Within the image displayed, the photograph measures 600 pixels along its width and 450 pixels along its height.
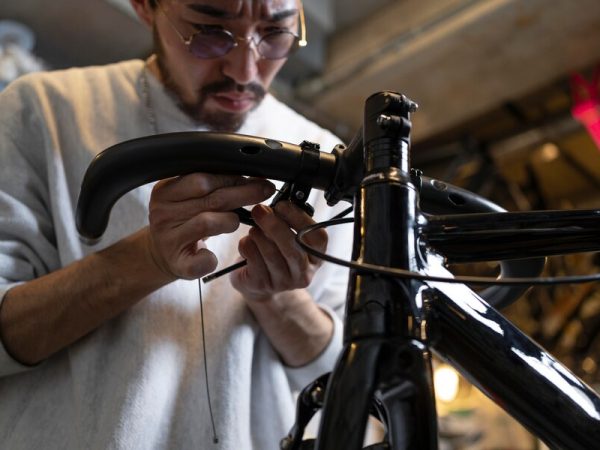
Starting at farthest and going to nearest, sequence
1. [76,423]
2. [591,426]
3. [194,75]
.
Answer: [194,75]
[76,423]
[591,426]

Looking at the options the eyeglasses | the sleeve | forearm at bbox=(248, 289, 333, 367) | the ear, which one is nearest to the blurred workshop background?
the ear

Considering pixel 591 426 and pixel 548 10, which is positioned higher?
pixel 548 10

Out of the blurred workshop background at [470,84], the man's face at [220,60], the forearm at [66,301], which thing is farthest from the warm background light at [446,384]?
the forearm at [66,301]

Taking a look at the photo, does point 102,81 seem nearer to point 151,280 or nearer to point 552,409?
point 151,280

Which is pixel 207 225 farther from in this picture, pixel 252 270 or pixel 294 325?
pixel 294 325

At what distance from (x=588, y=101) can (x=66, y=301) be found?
1.83m

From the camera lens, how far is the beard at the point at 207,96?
656 mm

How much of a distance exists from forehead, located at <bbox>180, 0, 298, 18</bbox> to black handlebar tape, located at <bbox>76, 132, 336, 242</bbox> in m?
0.29

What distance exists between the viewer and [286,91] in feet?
7.10

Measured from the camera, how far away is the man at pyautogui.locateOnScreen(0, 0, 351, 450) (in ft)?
1.51

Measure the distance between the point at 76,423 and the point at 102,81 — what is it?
0.42 meters

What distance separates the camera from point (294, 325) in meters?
0.59

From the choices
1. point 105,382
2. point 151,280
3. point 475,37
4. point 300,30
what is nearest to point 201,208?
point 151,280

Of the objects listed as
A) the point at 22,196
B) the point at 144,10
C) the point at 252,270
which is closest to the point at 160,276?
the point at 252,270
